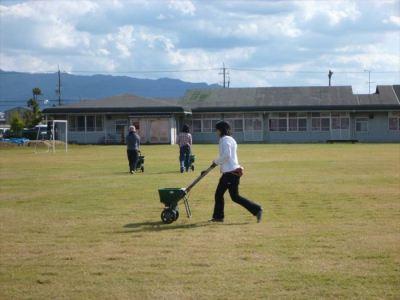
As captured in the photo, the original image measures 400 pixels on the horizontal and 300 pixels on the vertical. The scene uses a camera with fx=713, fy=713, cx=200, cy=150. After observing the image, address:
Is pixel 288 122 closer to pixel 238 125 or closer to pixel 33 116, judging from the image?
pixel 238 125

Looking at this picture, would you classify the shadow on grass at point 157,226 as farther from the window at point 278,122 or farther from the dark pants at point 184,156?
the window at point 278,122

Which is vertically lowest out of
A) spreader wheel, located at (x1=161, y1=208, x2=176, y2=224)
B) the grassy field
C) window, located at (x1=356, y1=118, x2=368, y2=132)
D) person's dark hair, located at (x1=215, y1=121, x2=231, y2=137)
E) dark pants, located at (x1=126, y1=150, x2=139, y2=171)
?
the grassy field

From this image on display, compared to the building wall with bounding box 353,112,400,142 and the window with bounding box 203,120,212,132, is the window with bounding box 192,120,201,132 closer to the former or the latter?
the window with bounding box 203,120,212,132

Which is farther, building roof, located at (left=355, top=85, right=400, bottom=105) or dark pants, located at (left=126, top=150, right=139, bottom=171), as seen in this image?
building roof, located at (left=355, top=85, right=400, bottom=105)

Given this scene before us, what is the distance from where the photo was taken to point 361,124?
204ft

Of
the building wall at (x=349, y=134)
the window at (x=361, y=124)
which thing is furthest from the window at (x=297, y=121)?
the window at (x=361, y=124)

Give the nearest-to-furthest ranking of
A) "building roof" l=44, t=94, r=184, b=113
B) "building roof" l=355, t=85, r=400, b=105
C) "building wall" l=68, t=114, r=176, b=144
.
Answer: "building roof" l=44, t=94, r=184, b=113 → "building wall" l=68, t=114, r=176, b=144 → "building roof" l=355, t=85, r=400, b=105

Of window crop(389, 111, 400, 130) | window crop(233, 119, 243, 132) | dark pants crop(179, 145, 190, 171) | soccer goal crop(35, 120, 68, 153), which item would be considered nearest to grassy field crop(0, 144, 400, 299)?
dark pants crop(179, 145, 190, 171)

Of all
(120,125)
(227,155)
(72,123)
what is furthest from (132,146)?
(72,123)

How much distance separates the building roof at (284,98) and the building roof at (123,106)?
15.9 ft

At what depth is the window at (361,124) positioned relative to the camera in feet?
204

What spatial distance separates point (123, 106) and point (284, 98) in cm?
1497

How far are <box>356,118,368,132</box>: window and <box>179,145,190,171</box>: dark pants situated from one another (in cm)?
4097

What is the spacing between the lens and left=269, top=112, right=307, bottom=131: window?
2479 inches
